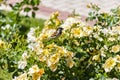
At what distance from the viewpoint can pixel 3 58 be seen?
332 cm

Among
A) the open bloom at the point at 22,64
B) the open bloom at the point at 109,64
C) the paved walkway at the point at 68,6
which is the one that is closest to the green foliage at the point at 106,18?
the open bloom at the point at 109,64

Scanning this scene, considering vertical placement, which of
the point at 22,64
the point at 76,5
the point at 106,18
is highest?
the point at 106,18

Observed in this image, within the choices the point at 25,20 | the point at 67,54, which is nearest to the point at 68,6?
the point at 25,20

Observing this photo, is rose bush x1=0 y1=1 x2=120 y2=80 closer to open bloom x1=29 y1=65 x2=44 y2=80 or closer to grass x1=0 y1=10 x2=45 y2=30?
open bloom x1=29 y1=65 x2=44 y2=80

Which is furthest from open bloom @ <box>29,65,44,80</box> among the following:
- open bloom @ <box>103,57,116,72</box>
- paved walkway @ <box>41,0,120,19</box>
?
paved walkway @ <box>41,0,120,19</box>

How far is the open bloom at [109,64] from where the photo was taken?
2.90 meters

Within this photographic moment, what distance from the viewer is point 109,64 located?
2920mm

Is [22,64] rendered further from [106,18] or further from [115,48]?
[106,18]

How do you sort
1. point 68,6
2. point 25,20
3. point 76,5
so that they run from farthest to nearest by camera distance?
→ 1. point 76,5
2. point 68,6
3. point 25,20

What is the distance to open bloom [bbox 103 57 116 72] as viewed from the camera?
2.90 meters

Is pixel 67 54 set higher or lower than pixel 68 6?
higher

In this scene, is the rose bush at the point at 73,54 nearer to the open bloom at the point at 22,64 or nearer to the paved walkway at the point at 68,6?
the open bloom at the point at 22,64

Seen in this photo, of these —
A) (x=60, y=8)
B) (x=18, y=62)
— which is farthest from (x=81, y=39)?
(x=60, y=8)

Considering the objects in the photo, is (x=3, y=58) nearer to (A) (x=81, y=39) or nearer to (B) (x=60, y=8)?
(A) (x=81, y=39)
